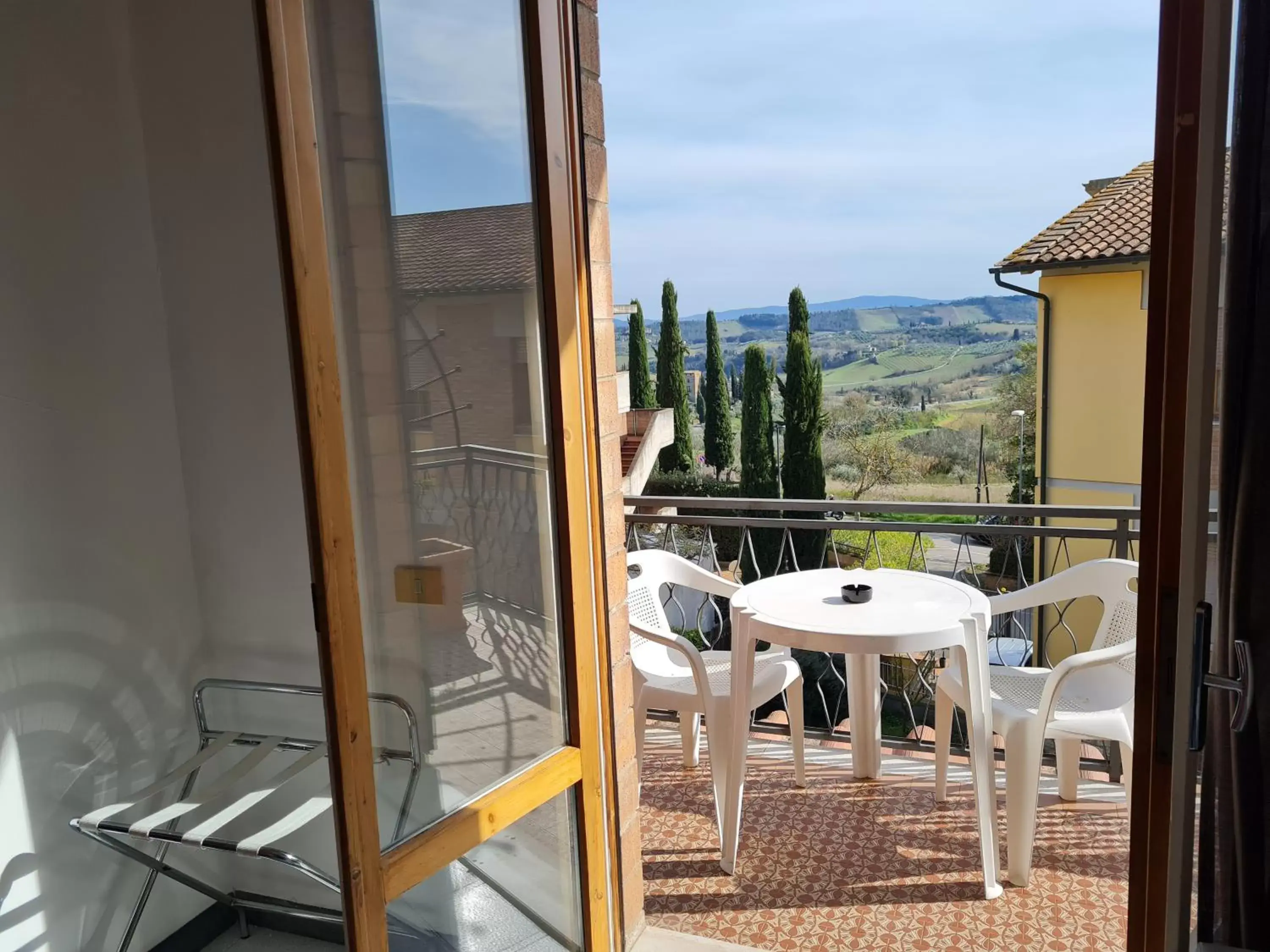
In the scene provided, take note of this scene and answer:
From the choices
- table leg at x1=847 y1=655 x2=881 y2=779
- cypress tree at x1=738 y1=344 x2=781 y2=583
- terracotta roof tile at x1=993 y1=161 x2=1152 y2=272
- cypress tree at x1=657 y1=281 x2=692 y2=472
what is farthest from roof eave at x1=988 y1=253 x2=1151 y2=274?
table leg at x1=847 y1=655 x2=881 y2=779

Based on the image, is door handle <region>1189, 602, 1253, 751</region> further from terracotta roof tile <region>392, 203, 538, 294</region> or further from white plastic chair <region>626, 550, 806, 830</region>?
white plastic chair <region>626, 550, 806, 830</region>

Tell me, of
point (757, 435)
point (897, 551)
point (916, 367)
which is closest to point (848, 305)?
point (916, 367)

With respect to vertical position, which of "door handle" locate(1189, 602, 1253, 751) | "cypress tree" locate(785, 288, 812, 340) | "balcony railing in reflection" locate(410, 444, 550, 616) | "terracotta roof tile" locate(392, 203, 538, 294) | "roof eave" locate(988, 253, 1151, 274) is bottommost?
"door handle" locate(1189, 602, 1253, 751)

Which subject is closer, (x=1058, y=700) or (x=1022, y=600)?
(x=1058, y=700)

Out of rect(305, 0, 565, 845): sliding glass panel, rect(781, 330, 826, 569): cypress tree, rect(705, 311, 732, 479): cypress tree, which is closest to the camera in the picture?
rect(305, 0, 565, 845): sliding glass panel

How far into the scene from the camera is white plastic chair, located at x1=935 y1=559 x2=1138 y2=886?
8.44 ft

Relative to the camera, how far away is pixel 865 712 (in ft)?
10.5

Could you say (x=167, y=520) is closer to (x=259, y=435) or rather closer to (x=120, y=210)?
(x=259, y=435)

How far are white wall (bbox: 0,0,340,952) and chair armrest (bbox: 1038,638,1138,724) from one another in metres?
2.06

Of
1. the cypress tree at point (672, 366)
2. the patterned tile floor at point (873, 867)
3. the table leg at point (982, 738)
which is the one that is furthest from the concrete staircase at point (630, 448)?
the table leg at point (982, 738)

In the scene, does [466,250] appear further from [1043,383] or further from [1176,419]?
[1043,383]

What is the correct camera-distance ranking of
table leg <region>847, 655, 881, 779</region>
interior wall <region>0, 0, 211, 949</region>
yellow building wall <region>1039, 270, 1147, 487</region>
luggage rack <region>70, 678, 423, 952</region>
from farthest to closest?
1. yellow building wall <region>1039, 270, 1147, 487</region>
2. table leg <region>847, 655, 881, 779</region>
3. interior wall <region>0, 0, 211, 949</region>
4. luggage rack <region>70, 678, 423, 952</region>

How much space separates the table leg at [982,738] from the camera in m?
2.56

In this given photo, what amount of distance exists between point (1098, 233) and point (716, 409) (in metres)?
7.56
